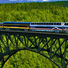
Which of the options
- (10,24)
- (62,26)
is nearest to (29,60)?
(10,24)

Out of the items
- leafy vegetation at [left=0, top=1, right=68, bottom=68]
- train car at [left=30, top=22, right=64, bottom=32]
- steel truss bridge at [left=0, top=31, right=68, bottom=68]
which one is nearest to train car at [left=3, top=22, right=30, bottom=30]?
train car at [left=30, top=22, right=64, bottom=32]

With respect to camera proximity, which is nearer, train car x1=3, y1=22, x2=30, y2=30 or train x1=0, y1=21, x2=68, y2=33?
train x1=0, y1=21, x2=68, y2=33

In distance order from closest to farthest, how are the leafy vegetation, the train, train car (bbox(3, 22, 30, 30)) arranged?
the train < train car (bbox(3, 22, 30, 30)) < the leafy vegetation

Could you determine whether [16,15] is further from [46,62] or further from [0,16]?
[46,62]

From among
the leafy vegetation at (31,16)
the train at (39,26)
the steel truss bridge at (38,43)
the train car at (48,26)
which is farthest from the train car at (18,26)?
the leafy vegetation at (31,16)

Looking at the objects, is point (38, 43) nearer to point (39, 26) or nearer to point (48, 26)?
point (48, 26)

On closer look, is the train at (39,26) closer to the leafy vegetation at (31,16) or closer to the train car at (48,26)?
the train car at (48,26)

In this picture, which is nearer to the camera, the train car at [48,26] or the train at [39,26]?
the train at [39,26]

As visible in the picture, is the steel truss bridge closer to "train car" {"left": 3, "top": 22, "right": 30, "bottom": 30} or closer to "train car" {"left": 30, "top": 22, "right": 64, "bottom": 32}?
"train car" {"left": 30, "top": 22, "right": 64, "bottom": 32}
